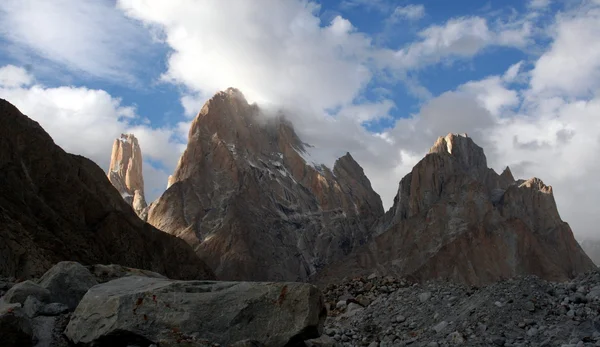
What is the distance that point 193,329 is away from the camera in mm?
10102

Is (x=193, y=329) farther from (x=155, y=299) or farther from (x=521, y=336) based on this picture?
(x=521, y=336)

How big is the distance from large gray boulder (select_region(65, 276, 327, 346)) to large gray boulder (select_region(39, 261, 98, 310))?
7.42ft

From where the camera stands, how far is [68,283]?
521 inches

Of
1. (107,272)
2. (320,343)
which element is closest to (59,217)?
(107,272)

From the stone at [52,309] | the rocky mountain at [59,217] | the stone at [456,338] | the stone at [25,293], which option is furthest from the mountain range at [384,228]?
the stone at [52,309]

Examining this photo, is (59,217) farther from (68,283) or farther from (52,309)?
(52,309)

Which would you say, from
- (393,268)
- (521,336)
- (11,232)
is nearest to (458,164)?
(393,268)

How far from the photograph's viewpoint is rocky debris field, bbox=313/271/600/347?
41.4 ft

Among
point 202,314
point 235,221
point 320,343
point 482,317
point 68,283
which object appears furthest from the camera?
point 235,221

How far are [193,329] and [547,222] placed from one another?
18617cm

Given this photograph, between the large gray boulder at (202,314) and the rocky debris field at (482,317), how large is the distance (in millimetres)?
1407

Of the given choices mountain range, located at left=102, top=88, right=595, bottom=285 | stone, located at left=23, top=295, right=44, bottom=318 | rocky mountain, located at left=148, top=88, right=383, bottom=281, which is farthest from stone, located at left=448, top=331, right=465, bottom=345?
→ rocky mountain, located at left=148, top=88, right=383, bottom=281

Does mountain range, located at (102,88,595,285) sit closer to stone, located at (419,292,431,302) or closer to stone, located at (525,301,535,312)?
stone, located at (419,292,431,302)

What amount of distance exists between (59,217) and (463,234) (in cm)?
12254
